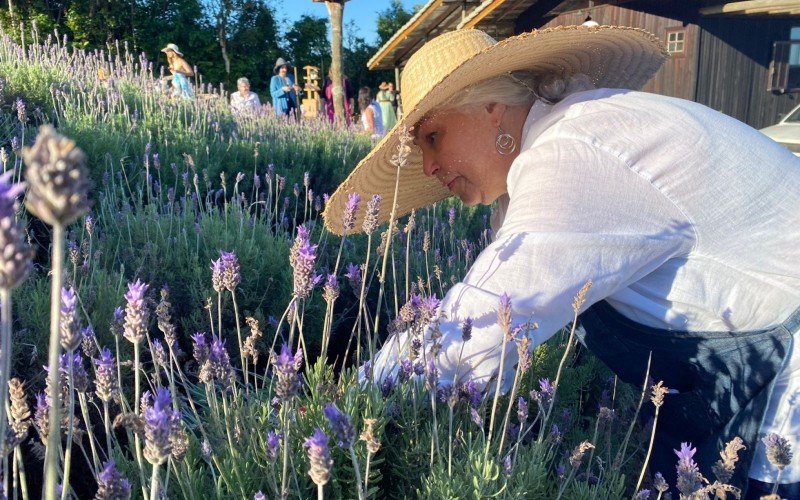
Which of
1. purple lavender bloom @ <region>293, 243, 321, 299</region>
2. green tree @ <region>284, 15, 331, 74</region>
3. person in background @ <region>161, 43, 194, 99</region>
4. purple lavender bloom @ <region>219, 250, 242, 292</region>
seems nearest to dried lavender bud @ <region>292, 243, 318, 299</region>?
purple lavender bloom @ <region>293, 243, 321, 299</region>

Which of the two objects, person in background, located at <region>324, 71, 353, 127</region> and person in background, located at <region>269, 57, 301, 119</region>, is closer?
person in background, located at <region>269, 57, 301, 119</region>

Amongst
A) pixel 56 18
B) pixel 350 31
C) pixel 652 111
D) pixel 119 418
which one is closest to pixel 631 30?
pixel 652 111

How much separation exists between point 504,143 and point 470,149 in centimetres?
11

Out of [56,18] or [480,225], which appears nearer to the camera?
[480,225]

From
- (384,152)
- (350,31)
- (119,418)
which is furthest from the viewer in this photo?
(350,31)

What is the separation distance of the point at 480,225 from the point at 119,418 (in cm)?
397

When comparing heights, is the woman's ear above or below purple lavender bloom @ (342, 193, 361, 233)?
above

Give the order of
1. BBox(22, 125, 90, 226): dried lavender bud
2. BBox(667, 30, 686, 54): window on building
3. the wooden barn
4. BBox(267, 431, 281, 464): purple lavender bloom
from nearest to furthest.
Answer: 1. BBox(22, 125, 90, 226): dried lavender bud
2. BBox(267, 431, 281, 464): purple lavender bloom
3. the wooden barn
4. BBox(667, 30, 686, 54): window on building

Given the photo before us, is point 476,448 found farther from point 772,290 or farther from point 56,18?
point 56,18

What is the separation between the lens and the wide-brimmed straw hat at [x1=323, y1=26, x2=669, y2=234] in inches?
76.6

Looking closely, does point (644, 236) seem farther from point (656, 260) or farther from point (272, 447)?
point (272, 447)

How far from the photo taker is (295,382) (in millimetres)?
1182

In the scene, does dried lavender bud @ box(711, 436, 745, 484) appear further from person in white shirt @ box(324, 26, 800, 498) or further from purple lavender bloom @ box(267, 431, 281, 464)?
purple lavender bloom @ box(267, 431, 281, 464)

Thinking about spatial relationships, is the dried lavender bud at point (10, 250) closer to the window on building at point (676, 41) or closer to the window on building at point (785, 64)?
the window on building at point (676, 41)
